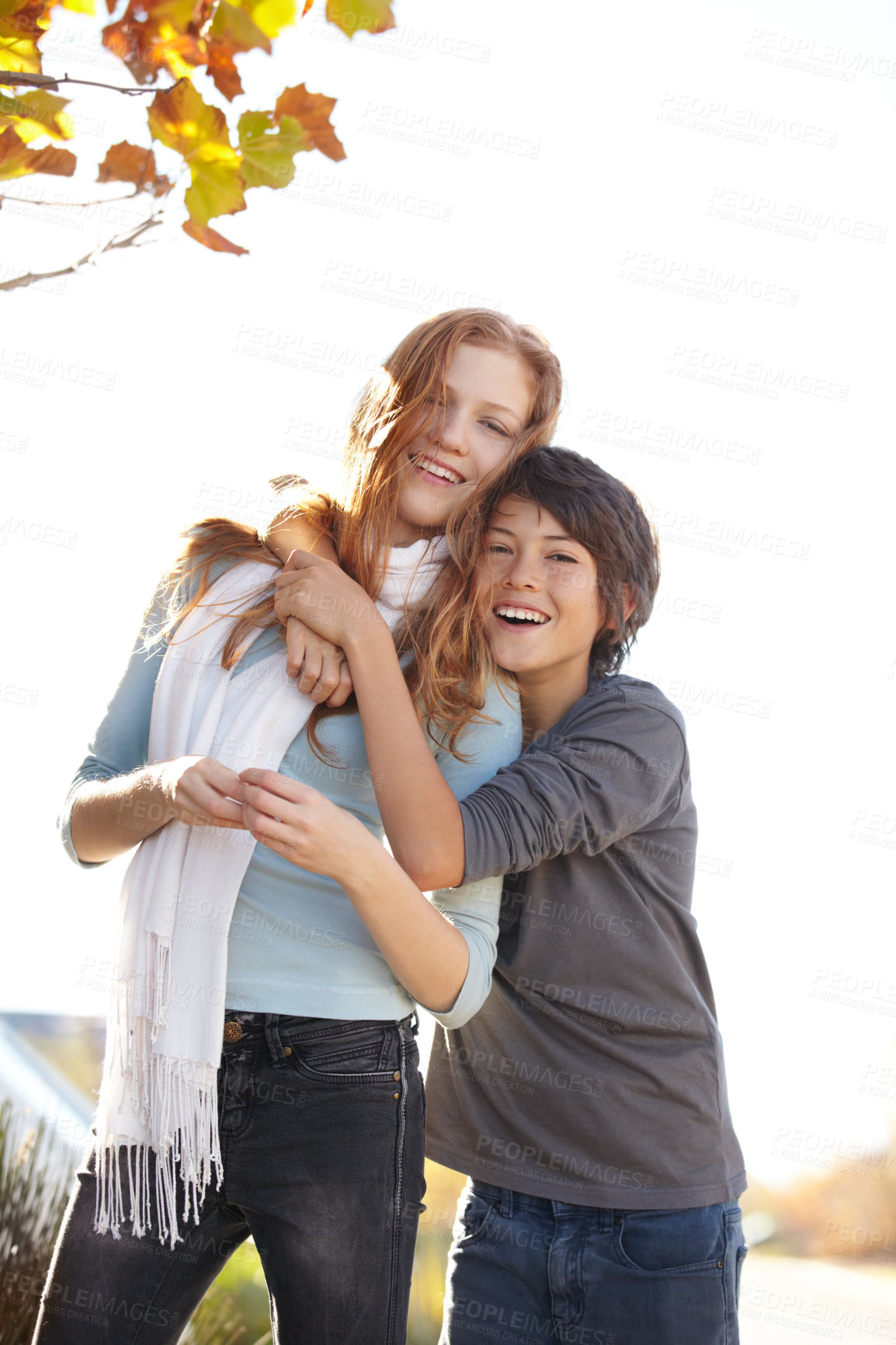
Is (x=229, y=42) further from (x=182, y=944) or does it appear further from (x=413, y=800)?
(x=182, y=944)

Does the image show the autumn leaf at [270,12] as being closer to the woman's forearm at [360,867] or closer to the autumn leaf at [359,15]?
the autumn leaf at [359,15]

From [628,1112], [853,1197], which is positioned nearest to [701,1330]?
[628,1112]

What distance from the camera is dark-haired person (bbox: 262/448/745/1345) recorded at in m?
1.58

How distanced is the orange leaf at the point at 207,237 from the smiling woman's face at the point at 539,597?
731mm

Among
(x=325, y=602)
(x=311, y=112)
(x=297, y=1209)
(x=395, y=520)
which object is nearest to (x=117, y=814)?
(x=325, y=602)

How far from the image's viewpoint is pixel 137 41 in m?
1.20

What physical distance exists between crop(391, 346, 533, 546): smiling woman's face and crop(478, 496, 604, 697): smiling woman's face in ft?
0.34

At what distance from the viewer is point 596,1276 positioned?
162 cm

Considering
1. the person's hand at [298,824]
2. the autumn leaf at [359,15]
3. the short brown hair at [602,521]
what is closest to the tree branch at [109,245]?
the autumn leaf at [359,15]

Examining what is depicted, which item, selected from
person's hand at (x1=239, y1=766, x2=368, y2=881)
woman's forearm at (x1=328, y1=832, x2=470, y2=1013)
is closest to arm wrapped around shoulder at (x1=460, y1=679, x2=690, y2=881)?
woman's forearm at (x1=328, y1=832, x2=470, y2=1013)

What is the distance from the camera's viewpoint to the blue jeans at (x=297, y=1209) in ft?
4.37

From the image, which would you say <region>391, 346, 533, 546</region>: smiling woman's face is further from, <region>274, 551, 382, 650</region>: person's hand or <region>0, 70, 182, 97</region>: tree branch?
→ <region>0, 70, 182, 97</region>: tree branch

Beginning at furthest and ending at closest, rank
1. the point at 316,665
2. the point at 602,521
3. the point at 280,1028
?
the point at 602,521 < the point at 316,665 < the point at 280,1028

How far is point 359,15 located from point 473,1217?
Result: 1.80m
